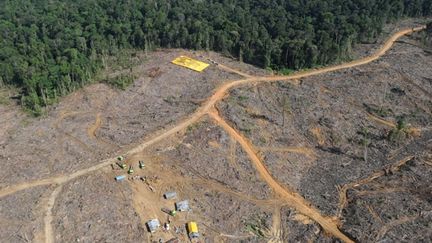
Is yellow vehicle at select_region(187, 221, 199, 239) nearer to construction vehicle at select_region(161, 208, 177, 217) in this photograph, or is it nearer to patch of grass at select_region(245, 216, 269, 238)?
construction vehicle at select_region(161, 208, 177, 217)

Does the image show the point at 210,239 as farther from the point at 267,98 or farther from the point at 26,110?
the point at 26,110

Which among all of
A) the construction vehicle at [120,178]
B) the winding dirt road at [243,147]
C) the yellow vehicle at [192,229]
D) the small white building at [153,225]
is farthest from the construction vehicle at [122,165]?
the yellow vehicle at [192,229]

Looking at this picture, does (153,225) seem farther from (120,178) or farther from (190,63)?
(190,63)

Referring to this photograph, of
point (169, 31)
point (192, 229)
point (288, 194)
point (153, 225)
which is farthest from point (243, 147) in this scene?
point (169, 31)

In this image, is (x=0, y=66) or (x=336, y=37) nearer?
(x=0, y=66)

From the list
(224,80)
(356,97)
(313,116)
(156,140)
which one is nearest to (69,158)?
(156,140)

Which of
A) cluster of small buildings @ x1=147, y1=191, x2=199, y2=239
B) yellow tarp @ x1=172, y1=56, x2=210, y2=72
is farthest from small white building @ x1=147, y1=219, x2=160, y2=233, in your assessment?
yellow tarp @ x1=172, y1=56, x2=210, y2=72
